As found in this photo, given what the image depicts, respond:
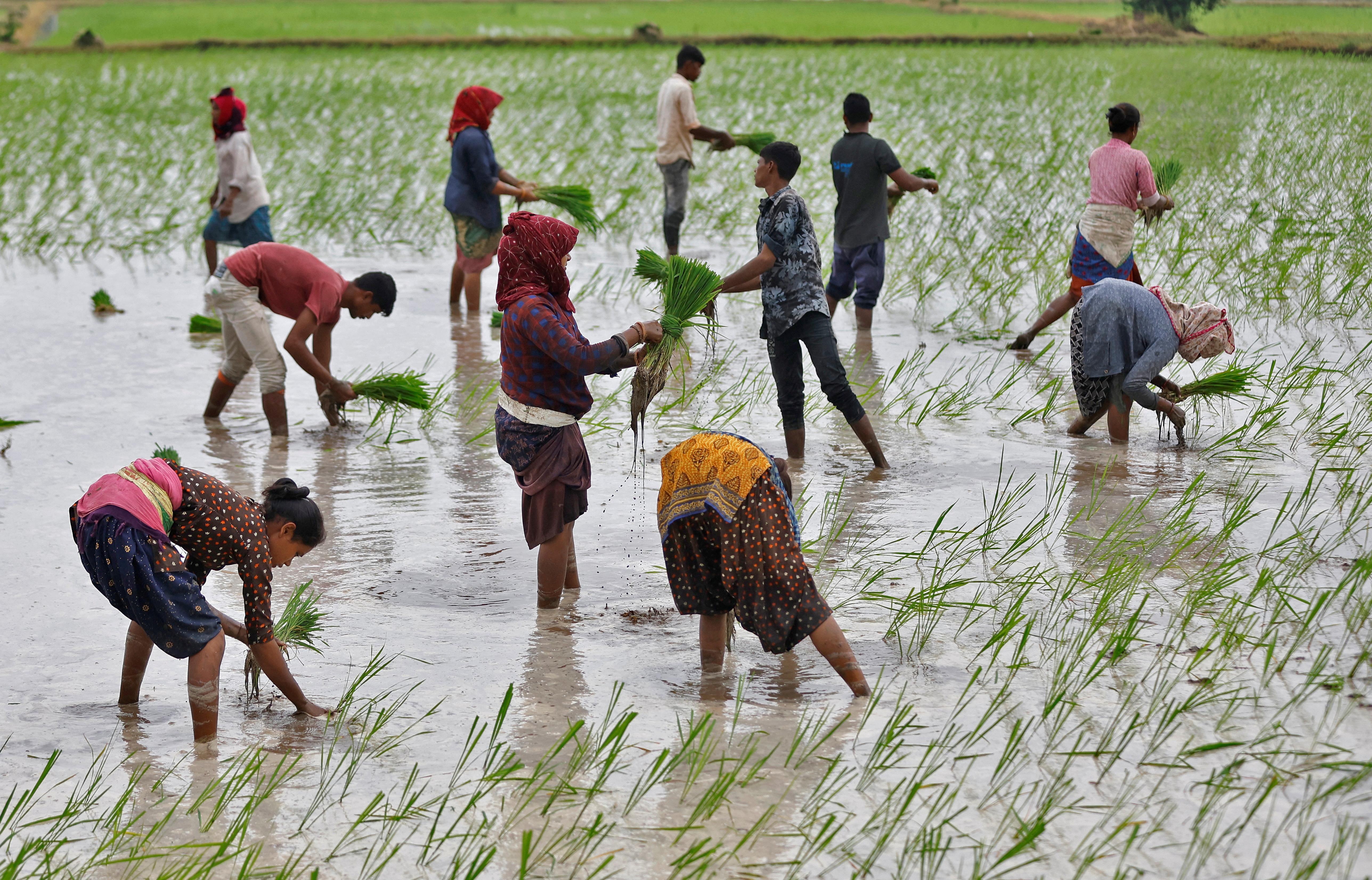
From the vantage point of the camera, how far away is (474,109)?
7.39m

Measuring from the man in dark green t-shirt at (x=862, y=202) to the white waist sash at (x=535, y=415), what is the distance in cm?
301

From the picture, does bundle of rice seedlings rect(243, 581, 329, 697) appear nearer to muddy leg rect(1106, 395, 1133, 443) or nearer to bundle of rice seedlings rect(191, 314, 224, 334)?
muddy leg rect(1106, 395, 1133, 443)

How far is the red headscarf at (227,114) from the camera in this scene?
775 cm

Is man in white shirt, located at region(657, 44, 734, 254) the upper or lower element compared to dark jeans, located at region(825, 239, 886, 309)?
upper

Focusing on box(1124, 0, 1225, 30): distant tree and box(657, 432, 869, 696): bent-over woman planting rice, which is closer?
box(657, 432, 869, 696): bent-over woman planting rice

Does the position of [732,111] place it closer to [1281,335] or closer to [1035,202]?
[1035,202]

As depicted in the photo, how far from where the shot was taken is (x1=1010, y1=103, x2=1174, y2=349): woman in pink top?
243 inches

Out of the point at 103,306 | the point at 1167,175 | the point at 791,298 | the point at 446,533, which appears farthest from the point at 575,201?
the point at 103,306

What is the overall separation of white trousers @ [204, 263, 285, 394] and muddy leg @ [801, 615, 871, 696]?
3.23 meters

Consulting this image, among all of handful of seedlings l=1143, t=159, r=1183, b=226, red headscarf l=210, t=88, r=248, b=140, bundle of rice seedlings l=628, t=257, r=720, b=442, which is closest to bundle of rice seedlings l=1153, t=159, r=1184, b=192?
handful of seedlings l=1143, t=159, r=1183, b=226

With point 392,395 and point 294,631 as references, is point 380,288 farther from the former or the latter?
point 294,631

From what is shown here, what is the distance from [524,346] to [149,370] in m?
4.01

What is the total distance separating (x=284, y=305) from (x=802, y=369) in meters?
2.16

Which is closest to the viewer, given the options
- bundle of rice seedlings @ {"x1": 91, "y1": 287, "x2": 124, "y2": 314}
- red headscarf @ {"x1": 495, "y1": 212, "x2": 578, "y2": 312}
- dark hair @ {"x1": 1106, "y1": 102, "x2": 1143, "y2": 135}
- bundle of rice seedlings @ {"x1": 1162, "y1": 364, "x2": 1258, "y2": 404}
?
red headscarf @ {"x1": 495, "y1": 212, "x2": 578, "y2": 312}
